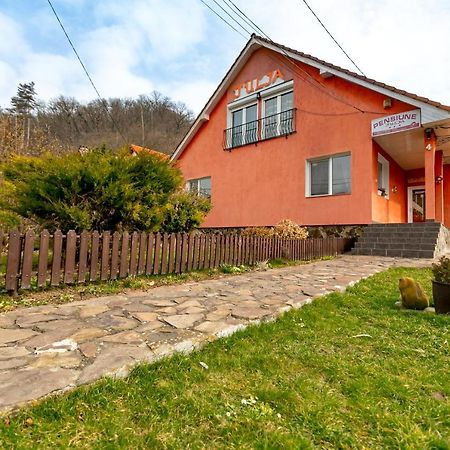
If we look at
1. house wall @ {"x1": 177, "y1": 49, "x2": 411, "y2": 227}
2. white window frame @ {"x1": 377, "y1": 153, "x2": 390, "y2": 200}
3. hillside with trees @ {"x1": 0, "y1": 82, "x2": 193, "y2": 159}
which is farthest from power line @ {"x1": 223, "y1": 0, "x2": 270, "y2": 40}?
hillside with trees @ {"x1": 0, "y1": 82, "x2": 193, "y2": 159}

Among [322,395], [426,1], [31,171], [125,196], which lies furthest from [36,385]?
[426,1]

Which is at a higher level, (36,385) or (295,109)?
(295,109)

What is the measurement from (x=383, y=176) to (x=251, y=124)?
5891mm

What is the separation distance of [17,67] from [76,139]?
565 inches

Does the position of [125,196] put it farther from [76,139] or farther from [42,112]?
[42,112]

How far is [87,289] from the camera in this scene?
3.89m

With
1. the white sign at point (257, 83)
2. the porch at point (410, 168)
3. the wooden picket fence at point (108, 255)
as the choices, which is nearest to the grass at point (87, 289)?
the wooden picket fence at point (108, 255)

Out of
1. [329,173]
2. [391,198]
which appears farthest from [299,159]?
[391,198]

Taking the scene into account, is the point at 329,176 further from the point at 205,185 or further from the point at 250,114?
the point at 205,185

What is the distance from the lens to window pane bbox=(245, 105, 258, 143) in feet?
43.4

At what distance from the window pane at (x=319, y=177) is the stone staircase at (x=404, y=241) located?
217 cm

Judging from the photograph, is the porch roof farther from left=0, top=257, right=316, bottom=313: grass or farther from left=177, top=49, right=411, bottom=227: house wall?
left=0, top=257, right=316, bottom=313: grass

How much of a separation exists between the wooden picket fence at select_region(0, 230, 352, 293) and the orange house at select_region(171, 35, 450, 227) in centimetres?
513

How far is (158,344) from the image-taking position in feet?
7.25
